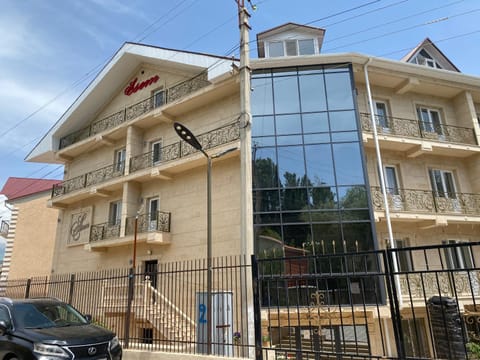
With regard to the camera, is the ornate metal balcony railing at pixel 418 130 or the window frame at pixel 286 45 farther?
the window frame at pixel 286 45

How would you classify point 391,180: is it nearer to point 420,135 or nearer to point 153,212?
point 420,135

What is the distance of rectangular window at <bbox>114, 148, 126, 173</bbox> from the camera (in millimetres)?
17250

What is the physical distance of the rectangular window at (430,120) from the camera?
587 inches

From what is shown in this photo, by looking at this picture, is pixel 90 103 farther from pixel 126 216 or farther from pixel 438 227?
pixel 438 227

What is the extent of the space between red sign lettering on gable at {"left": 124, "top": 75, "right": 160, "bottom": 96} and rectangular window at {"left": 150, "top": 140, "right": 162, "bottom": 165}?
3477mm

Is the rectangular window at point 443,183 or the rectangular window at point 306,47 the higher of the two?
the rectangular window at point 306,47

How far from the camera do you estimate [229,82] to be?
13.6 m

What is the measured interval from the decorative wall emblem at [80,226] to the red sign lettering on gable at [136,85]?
7001 millimetres

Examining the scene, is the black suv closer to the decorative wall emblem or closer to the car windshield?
the car windshield

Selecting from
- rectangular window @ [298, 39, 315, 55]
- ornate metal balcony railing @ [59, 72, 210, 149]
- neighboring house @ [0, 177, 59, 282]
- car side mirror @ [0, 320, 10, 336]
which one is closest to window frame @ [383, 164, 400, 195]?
rectangular window @ [298, 39, 315, 55]

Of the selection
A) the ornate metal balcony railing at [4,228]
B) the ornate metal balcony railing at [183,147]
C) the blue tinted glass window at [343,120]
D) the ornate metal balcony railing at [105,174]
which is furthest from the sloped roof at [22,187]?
the blue tinted glass window at [343,120]

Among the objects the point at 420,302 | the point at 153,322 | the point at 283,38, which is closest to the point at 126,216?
the point at 153,322

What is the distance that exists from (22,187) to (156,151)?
1811 centimetres

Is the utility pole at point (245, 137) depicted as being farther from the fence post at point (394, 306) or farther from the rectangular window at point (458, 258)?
the rectangular window at point (458, 258)
